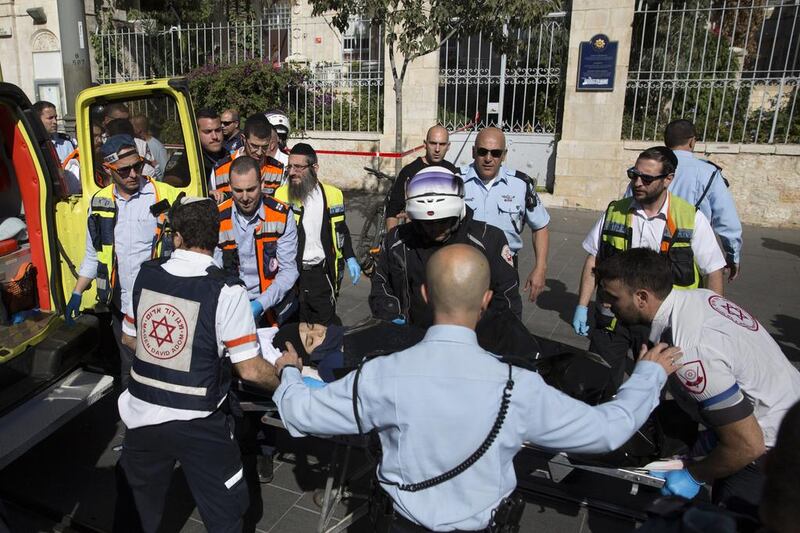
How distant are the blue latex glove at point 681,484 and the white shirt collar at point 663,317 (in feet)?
2.05

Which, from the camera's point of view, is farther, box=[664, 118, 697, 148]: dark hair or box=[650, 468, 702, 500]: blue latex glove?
box=[664, 118, 697, 148]: dark hair

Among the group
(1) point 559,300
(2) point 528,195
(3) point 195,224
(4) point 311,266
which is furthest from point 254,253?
(1) point 559,300

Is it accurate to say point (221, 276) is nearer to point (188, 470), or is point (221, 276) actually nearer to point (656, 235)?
point (188, 470)

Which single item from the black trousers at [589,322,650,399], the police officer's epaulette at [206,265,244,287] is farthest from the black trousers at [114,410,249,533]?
the black trousers at [589,322,650,399]

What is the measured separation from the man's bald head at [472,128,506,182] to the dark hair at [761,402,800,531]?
11.8 feet

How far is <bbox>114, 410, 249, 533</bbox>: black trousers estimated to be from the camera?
2.70 meters

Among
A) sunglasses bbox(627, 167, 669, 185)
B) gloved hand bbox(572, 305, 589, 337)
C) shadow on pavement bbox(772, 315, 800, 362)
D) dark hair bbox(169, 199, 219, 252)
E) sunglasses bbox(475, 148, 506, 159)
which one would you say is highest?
sunglasses bbox(475, 148, 506, 159)

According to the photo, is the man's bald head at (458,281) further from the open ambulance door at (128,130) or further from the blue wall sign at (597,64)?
the blue wall sign at (597,64)

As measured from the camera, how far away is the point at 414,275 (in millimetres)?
3441

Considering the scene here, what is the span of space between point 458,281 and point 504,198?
299 cm

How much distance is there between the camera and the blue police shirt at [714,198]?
4.72m

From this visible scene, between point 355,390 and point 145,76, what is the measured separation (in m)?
13.9

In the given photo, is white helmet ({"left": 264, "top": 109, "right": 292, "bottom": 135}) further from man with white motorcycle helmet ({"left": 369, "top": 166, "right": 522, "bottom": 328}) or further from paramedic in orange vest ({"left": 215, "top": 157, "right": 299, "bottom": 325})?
man with white motorcycle helmet ({"left": 369, "top": 166, "right": 522, "bottom": 328})

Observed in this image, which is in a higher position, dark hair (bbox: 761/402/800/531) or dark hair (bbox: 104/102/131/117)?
dark hair (bbox: 104/102/131/117)
